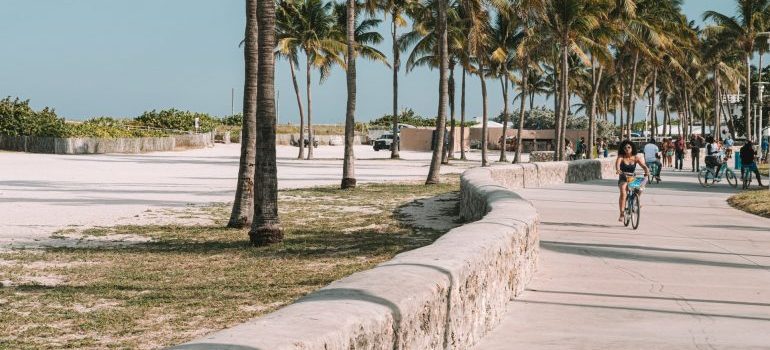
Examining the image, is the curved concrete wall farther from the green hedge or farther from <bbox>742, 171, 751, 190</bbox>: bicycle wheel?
the green hedge

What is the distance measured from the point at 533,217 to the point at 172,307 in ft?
12.8

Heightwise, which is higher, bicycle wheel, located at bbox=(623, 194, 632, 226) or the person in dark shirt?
the person in dark shirt

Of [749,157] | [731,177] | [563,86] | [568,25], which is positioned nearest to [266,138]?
[749,157]

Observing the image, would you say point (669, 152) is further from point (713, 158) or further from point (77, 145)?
point (77, 145)

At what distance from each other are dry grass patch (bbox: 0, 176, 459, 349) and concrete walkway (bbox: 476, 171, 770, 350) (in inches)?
96.2

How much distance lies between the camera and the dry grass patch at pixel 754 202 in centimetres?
2137

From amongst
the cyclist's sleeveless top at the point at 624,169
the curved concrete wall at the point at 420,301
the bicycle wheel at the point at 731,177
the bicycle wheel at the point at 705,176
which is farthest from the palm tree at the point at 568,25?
the curved concrete wall at the point at 420,301

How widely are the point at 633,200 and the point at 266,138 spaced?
610 cm

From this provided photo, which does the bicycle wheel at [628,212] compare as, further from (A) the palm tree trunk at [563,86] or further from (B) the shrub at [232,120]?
(B) the shrub at [232,120]

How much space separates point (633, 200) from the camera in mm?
16969

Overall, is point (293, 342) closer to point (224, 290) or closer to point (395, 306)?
point (395, 306)

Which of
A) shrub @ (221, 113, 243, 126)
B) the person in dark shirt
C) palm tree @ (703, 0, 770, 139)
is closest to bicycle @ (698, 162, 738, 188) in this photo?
the person in dark shirt

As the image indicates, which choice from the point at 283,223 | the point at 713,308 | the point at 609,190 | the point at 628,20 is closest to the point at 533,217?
the point at 713,308

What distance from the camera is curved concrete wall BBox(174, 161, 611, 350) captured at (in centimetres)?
448
